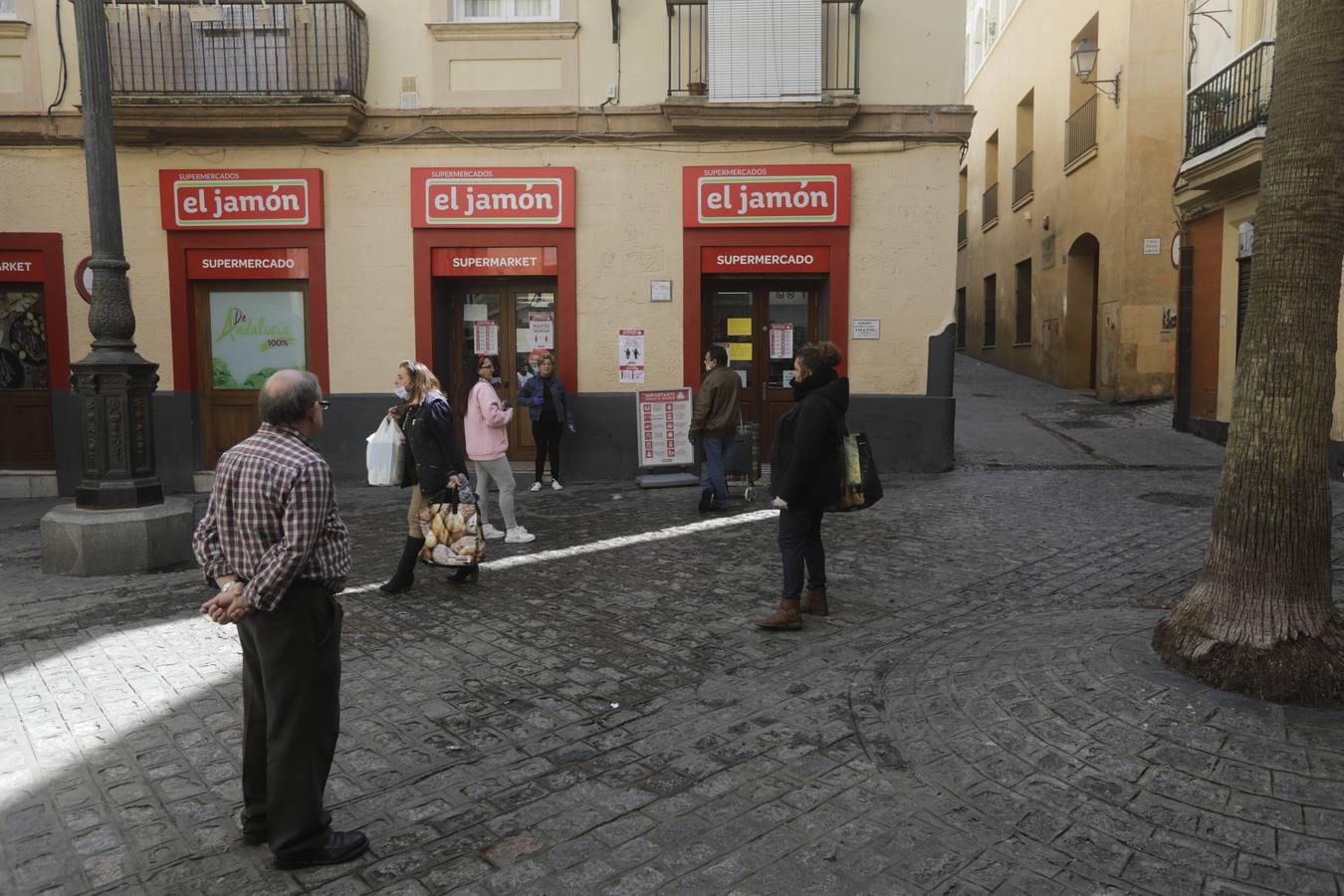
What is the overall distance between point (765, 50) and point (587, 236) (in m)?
3.09

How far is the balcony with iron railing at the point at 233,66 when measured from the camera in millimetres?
11453

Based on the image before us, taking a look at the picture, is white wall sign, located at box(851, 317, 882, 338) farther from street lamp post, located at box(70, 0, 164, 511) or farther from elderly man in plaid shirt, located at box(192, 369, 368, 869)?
elderly man in plaid shirt, located at box(192, 369, 368, 869)

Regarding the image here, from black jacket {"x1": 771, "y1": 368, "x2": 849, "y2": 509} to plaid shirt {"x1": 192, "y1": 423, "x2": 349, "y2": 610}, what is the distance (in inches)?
123

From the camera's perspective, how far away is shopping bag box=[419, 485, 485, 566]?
6715 mm

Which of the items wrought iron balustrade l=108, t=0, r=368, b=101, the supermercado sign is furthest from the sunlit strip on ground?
wrought iron balustrade l=108, t=0, r=368, b=101

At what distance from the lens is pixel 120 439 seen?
7.73 metres

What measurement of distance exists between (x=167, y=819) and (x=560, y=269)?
30.7 ft

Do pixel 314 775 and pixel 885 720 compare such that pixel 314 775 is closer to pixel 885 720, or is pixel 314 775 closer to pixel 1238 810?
pixel 885 720

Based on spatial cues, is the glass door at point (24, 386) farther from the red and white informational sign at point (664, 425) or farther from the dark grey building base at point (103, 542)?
the red and white informational sign at point (664, 425)

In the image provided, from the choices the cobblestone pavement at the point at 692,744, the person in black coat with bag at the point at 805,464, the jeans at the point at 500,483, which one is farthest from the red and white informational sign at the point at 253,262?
the person in black coat with bag at the point at 805,464

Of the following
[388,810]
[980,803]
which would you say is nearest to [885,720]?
[980,803]

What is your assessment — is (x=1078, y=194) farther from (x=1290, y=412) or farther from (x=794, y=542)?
(x=1290, y=412)

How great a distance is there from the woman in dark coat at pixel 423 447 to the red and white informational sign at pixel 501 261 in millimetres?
5579

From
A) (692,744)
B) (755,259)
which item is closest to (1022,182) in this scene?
(755,259)
